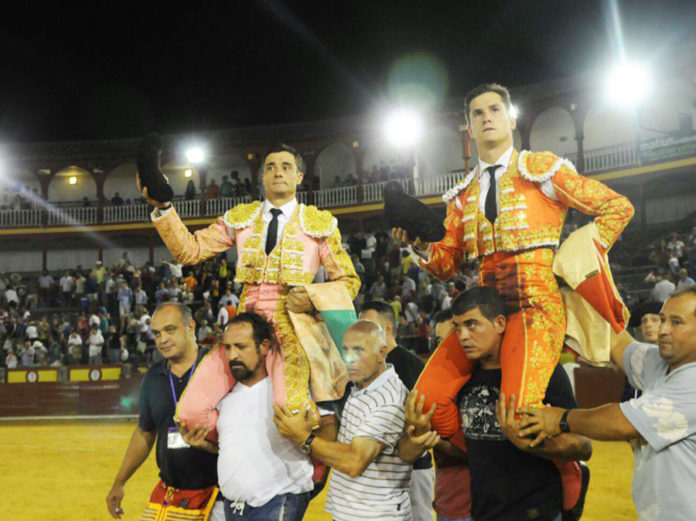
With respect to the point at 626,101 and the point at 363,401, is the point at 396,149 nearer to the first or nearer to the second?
the point at 626,101

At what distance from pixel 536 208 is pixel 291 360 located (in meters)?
1.16

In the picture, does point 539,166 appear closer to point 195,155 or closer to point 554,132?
point 554,132

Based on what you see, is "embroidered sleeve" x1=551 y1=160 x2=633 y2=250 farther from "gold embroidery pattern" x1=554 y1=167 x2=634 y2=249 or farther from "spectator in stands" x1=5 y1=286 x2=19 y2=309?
"spectator in stands" x1=5 y1=286 x2=19 y2=309

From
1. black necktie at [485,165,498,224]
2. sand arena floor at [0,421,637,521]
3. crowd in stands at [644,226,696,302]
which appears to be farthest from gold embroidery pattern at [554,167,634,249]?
crowd in stands at [644,226,696,302]

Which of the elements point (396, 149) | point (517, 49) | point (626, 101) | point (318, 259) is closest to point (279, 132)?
point (396, 149)

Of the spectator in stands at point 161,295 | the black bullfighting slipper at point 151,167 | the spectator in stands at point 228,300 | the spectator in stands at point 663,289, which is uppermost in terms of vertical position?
the black bullfighting slipper at point 151,167

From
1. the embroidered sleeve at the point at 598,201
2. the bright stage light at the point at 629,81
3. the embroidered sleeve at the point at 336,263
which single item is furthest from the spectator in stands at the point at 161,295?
the embroidered sleeve at the point at 598,201

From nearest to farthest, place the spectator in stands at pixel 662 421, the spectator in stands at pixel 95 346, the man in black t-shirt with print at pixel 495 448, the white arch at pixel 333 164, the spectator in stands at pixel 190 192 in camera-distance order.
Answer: the spectator in stands at pixel 662 421, the man in black t-shirt with print at pixel 495 448, the spectator in stands at pixel 95 346, the spectator in stands at pixel 190 192, the white arch at pixel 333 164

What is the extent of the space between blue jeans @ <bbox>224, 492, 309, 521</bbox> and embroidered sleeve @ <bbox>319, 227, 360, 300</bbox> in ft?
2.90

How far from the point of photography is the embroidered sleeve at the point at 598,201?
8.40 ft

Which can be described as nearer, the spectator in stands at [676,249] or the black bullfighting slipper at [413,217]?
the black bullfighting slipper at [413,217]

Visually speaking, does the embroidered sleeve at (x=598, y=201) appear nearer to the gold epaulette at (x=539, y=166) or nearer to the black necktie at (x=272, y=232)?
the gold epaulette at (x=539, y=166)

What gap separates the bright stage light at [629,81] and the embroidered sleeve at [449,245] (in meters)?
16.3

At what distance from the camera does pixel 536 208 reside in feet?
8.85
